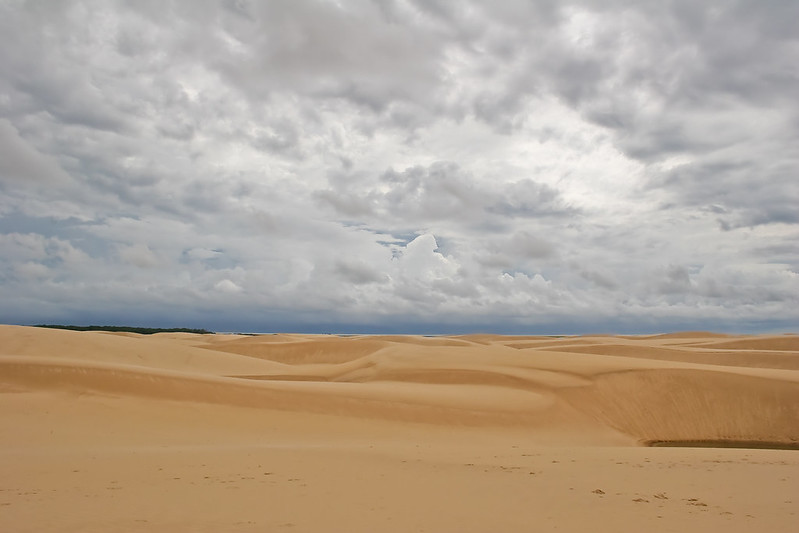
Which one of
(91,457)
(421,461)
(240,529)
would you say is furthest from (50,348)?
(240,529)

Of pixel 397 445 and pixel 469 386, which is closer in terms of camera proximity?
pixel 397 445

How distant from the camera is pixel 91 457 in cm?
986

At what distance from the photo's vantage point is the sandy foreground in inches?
261

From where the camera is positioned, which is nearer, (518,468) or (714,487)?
(714,487)

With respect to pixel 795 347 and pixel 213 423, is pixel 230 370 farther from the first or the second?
pixel 795 347

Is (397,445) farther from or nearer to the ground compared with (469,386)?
nearer to the ground

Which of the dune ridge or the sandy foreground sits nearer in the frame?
the sandy foreground

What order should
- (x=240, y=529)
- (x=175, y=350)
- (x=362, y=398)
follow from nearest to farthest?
(x=240, y=529) → (x=362, y=398) → (x=175, y=350)

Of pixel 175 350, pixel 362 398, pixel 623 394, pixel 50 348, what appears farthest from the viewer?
pixel 175 350

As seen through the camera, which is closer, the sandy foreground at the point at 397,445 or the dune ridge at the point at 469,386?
the sandy foreground at the point at 397,445

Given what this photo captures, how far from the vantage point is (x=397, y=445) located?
1223 cm

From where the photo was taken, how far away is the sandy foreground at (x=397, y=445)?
261 inches

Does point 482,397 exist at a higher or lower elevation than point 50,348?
lower

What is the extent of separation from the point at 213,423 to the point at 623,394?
1518 cm
